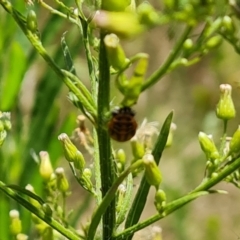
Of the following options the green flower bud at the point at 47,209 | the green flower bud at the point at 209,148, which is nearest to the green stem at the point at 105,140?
the green flower bud at the point at 47,209

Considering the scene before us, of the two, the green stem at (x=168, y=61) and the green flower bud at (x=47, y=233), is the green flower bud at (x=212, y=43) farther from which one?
the green flower bud at (x=47, y=233)

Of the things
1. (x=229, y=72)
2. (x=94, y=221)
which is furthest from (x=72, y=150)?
(x=229, y=72)

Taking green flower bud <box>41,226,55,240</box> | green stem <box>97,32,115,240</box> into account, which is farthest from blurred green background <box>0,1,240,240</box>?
green flower bud <box>41,226,55,240</box>

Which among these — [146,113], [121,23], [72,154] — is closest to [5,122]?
[72,154]

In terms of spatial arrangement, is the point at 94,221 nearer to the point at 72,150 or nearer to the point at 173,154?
the point at 72,150

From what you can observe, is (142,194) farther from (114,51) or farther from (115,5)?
(115,5)

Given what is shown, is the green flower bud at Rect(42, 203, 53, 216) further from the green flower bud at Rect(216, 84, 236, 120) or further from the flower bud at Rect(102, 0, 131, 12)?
the flower bud at Rect(102, 0, 131, 12)
